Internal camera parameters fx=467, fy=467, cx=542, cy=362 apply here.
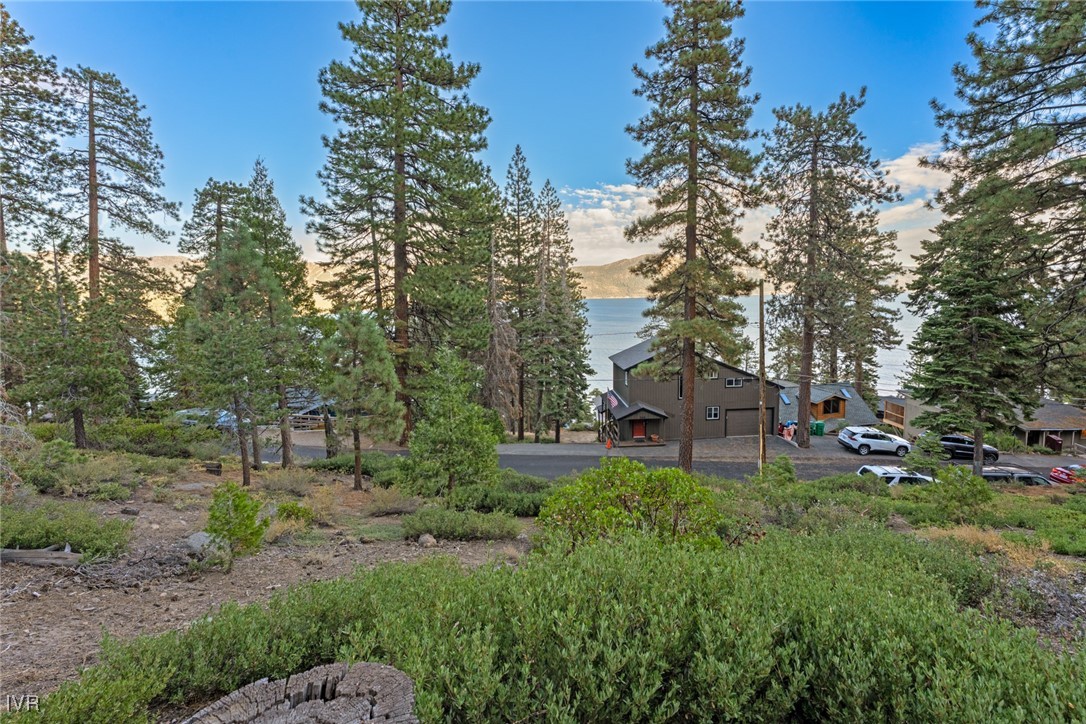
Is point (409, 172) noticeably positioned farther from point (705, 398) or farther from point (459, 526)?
point (705, 398)

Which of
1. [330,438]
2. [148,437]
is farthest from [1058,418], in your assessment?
[148,437]

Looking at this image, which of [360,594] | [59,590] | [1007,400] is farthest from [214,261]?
[1007,400]

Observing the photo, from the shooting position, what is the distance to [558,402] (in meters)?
25.8

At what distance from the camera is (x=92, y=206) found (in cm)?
1577

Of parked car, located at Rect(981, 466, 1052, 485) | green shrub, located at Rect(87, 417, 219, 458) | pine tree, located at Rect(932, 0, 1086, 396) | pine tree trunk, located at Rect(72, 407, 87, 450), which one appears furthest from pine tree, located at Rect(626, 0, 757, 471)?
pine tree trunk, located at Rect(72, 407, 87, 450)

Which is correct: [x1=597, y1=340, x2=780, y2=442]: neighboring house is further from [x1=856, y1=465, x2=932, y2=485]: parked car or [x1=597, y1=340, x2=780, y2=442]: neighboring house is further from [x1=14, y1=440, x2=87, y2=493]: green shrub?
[x1=14, y1=440, x2=87, y2=493]: green shrub

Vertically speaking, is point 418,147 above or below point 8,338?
above

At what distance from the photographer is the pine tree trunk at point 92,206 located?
1518cm

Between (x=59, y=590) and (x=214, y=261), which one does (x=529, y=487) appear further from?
(x=214, y=261)

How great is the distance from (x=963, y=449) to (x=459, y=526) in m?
26.5

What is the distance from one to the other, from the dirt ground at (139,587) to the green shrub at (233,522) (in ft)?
0.94

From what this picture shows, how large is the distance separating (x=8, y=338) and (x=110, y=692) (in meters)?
14.1

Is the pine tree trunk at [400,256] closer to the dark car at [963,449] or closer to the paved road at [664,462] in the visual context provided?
the paved road at [664,462]

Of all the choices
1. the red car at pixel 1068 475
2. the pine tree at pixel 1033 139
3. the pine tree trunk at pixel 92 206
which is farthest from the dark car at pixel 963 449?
the pine tree trunk at pixel 92 206
